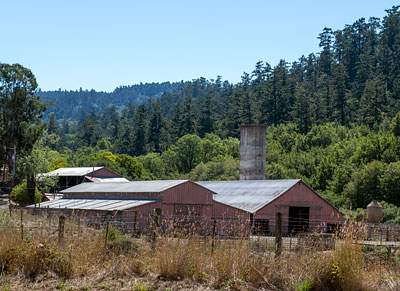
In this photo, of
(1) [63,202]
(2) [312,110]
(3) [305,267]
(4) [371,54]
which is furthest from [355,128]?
(3) [305,267]

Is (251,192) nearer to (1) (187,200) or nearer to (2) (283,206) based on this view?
(2) (283,206)

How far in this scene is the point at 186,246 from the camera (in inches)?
452

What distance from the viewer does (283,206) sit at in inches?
1549

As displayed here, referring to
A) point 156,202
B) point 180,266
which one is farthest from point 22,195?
point 180,266

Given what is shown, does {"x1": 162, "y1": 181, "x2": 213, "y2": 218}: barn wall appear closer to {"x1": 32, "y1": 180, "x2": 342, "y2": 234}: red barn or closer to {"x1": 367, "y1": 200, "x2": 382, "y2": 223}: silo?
{"x1": 32, "y1": 180, "x2": 342, "y2": 234}: red barn

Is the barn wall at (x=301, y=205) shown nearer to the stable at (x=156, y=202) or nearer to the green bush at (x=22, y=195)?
the stable at (x=156, y=202)

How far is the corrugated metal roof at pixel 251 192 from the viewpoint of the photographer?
39094 mm

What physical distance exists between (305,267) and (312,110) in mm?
106032

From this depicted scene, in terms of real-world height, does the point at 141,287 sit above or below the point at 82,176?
below

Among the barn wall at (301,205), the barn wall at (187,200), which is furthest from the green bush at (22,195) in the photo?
the barn wall at (301,205)

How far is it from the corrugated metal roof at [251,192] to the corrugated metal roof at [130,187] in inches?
204

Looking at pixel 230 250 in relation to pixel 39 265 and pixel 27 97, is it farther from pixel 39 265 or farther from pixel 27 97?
pixel 27 97

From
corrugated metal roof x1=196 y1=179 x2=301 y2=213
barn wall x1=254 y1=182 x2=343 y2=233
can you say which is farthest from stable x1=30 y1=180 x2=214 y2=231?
barn wall x1=254 y1=182 x2=343 y2=233

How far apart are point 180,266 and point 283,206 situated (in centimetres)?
2887
